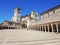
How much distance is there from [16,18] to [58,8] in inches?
2840

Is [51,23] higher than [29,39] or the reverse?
higher

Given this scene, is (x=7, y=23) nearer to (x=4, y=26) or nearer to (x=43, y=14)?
(x=4, y=26)

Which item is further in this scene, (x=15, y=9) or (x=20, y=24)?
(x=15, y=9)

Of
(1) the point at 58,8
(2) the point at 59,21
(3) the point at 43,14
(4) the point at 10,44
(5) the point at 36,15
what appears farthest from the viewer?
(5) the point at 36,15

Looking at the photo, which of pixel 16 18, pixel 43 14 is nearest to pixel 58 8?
pixel 43 14

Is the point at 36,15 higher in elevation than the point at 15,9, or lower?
lower

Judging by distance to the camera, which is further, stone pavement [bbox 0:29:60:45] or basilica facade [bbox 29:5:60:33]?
basilica facade [bbox 29:5:60:33]

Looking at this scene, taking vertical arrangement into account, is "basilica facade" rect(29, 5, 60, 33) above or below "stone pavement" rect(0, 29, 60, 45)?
above

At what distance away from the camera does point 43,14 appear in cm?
6050

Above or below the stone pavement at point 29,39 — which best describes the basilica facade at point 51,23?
above

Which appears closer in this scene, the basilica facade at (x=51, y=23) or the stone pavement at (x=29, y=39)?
the stone pavement at (x=29, y=39)

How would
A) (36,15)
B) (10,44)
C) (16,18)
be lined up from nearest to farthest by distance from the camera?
(10,44)
(36,15)
(16,18)

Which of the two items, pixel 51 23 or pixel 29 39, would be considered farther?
pixel 51 23

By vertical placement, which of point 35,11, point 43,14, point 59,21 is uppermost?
point 35,11
